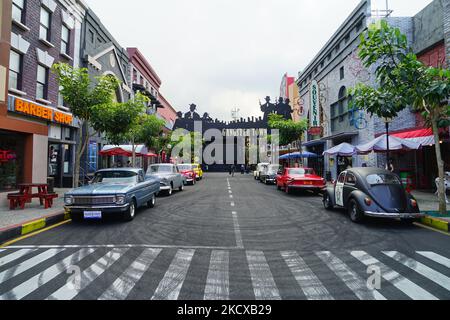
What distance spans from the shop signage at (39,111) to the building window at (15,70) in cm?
101

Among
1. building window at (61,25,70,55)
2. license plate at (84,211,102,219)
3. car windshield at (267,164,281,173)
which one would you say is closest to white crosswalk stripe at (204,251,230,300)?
license plate at (84,211,102,219)

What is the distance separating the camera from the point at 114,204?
7.01 meters

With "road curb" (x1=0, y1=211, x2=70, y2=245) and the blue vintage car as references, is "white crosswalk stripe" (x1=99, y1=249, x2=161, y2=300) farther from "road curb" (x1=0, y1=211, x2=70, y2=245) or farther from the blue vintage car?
"road curb" (x1=0, y1=211, x2=70, y2=245)

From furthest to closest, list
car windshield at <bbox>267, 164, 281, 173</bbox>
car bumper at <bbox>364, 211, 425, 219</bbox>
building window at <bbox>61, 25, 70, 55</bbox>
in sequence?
car windshield at <bbox>267, 164, 281, 173</bbox>
building window at <bbox>61, 25, 70, 55</bbox>
car bumper at <bbox>364, 211, 425, 219</bbox>

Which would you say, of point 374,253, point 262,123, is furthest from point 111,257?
point 262,123

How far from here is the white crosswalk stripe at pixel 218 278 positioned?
3156 mm

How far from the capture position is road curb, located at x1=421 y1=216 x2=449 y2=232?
660 centimetres

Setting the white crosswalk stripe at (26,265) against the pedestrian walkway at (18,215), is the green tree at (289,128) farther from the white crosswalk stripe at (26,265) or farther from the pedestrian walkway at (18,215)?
the white crosswalk stripe at (26,265)

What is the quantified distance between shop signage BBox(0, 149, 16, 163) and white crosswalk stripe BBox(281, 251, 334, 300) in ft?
42.9

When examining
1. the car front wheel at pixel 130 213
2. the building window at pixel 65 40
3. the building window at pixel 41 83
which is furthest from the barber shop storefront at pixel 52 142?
the car front wheel at pixel 130 213

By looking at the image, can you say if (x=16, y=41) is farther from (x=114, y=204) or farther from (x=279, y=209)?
(x=279, y=209)

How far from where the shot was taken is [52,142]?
15.2m
